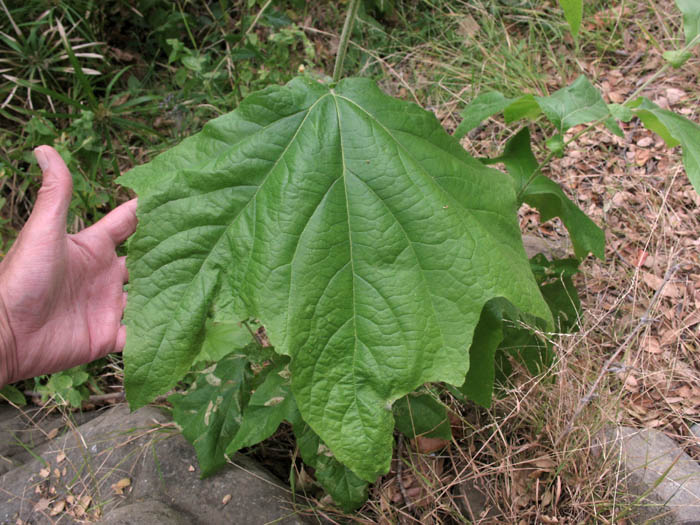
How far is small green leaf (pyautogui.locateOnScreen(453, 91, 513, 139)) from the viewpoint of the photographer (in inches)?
65.8

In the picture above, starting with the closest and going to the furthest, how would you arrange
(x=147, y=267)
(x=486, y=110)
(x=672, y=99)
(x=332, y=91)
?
1. (x=147, y=267)
2. (x=332, y=91)
3. (x=486, y=110)
4. (x=672, y=99)

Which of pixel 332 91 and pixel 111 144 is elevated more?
pixel 332 91

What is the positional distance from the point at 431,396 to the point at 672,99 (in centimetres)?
270

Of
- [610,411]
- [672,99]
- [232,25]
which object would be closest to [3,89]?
[232,25]

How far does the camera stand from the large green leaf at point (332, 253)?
1385 mm

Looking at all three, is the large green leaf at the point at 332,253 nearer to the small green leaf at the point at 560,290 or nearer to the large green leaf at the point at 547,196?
the large green leaf at the point at 547,196

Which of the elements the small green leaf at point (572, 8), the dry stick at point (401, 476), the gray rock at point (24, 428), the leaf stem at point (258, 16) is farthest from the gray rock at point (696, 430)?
the leaf stem at point (258, 16)

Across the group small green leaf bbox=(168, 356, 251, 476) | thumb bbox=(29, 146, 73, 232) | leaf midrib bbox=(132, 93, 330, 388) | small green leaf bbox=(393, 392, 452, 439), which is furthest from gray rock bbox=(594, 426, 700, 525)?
thumb bbox=(29, 146, 73, 232)

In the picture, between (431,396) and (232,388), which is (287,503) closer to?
(232,388)

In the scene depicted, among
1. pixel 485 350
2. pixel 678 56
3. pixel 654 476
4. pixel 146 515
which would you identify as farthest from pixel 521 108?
pixel 146 515

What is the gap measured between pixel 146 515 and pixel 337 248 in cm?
134

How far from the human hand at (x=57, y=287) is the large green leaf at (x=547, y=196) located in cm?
152

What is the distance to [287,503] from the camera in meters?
2.16

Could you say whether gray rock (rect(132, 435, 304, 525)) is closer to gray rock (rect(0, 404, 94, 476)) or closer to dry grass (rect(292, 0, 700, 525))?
dry grass (rect(292, 0, 700, 525))
